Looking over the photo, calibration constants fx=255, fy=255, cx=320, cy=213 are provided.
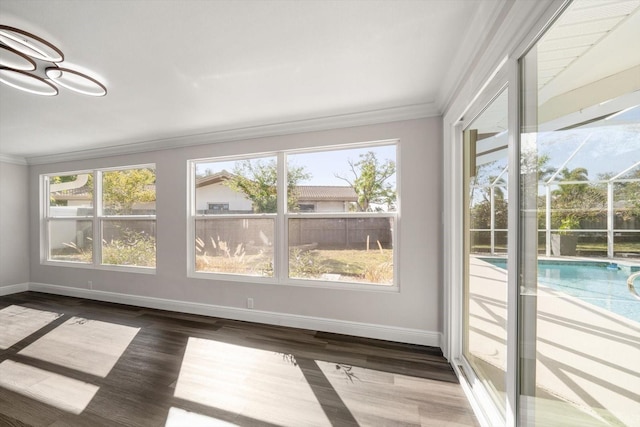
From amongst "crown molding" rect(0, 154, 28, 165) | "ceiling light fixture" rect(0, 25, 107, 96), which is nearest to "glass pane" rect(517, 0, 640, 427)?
"ceiling light fixture" rect(0, 25, 107, 96)

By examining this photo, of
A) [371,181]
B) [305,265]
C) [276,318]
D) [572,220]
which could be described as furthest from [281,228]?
[572,220]

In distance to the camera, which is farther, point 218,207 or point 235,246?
point 218,207

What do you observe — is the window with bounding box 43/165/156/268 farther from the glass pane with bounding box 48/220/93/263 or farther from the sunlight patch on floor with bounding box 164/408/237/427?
the sunlight patch on floor with bounding box 164/408/237/427

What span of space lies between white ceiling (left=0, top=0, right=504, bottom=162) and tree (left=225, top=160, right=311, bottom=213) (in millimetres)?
575

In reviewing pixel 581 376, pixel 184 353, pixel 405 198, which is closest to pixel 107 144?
pixel 184 353

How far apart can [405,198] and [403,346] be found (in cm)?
153

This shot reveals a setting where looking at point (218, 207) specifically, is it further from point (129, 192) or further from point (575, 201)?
point (575, 201)

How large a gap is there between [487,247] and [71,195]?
20.4 feet

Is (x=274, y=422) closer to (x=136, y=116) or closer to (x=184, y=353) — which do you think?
(x=184, y=353)

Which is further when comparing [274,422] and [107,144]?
[107,144]

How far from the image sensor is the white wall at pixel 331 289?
2.64 m

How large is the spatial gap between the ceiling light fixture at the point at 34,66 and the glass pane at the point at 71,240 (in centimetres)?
305

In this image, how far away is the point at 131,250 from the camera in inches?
159

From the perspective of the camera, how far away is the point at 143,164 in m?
3.88
